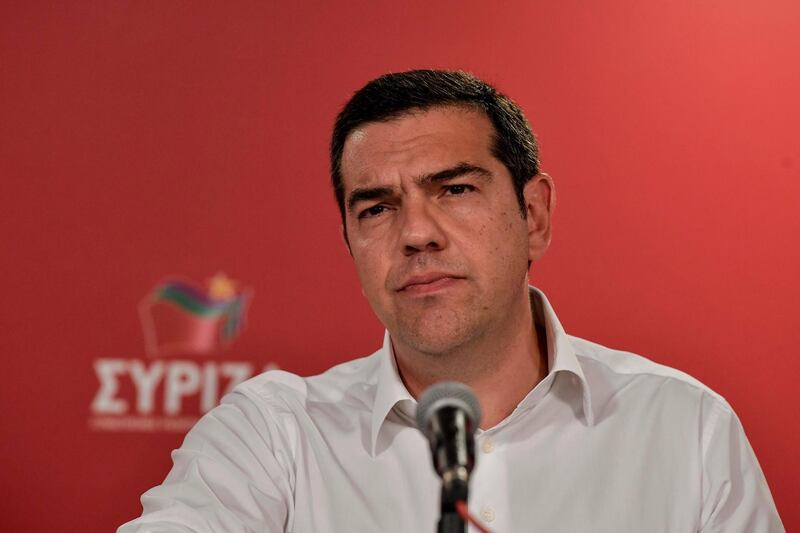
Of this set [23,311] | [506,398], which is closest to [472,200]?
[506,398]

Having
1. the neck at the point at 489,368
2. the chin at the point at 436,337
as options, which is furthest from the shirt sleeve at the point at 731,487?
the chin at the point at 436,337

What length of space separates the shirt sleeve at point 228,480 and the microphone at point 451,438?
2.36ft

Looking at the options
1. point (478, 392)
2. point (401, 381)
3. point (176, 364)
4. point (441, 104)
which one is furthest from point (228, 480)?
point (441, 104)

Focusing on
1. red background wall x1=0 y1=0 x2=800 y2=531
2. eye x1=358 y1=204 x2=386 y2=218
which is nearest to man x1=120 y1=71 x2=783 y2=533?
eye x1=358 y1=204 x2=386 y2=218

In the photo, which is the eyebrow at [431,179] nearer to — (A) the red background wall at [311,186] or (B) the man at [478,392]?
(B) the man at [478,392]

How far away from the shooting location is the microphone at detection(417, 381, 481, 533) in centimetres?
78

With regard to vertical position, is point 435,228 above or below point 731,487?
above

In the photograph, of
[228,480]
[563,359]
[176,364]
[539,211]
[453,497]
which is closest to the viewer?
[453,497]

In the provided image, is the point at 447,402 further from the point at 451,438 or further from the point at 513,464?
the point at 513,464

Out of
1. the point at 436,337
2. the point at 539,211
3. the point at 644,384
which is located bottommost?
the point at 644,384

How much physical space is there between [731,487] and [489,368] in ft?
1.51

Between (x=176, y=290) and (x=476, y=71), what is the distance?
0.85 m

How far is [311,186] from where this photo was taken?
214 cm

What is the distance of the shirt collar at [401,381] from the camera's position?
168cm
